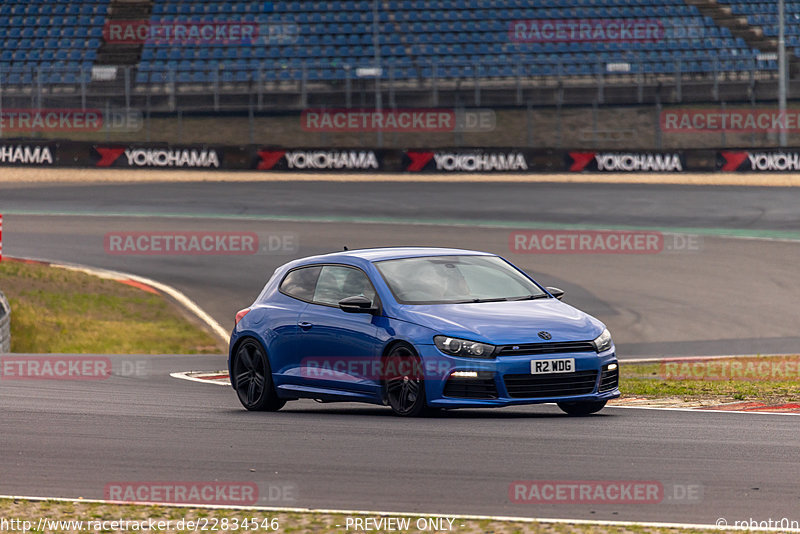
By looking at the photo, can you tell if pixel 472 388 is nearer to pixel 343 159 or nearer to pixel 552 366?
pixel 552 366

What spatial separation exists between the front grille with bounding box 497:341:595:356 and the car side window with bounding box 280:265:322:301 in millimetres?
2188

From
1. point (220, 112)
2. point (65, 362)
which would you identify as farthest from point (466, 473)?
point (220, 112)

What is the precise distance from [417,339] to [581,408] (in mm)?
1659

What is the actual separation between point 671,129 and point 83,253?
2529 centimetres

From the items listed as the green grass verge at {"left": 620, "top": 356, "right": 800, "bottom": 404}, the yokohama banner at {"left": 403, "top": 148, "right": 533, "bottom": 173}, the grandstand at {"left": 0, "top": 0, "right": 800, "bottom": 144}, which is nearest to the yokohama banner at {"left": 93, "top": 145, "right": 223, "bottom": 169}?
the grandstand at {"left": 0, "top": 0, "right": 800, "bottom": 144}

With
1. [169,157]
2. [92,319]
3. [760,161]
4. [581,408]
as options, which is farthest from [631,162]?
[581,408]

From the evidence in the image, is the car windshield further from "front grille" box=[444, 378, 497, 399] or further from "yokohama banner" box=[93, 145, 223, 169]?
"yokohama banner" box=[93, 145, 223, 169]

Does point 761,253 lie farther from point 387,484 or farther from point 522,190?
point 387,484

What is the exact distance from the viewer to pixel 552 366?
362 inches

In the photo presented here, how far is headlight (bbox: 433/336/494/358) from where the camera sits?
Answer: 9.12 m

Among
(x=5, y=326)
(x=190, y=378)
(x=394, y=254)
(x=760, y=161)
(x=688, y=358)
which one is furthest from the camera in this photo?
(x=760, y=161)

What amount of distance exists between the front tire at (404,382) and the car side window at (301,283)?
1.35m

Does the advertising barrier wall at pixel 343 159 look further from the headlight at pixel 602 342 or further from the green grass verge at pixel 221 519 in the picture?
the green grass verge at pixel 221 519

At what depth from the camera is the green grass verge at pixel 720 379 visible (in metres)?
11.7
